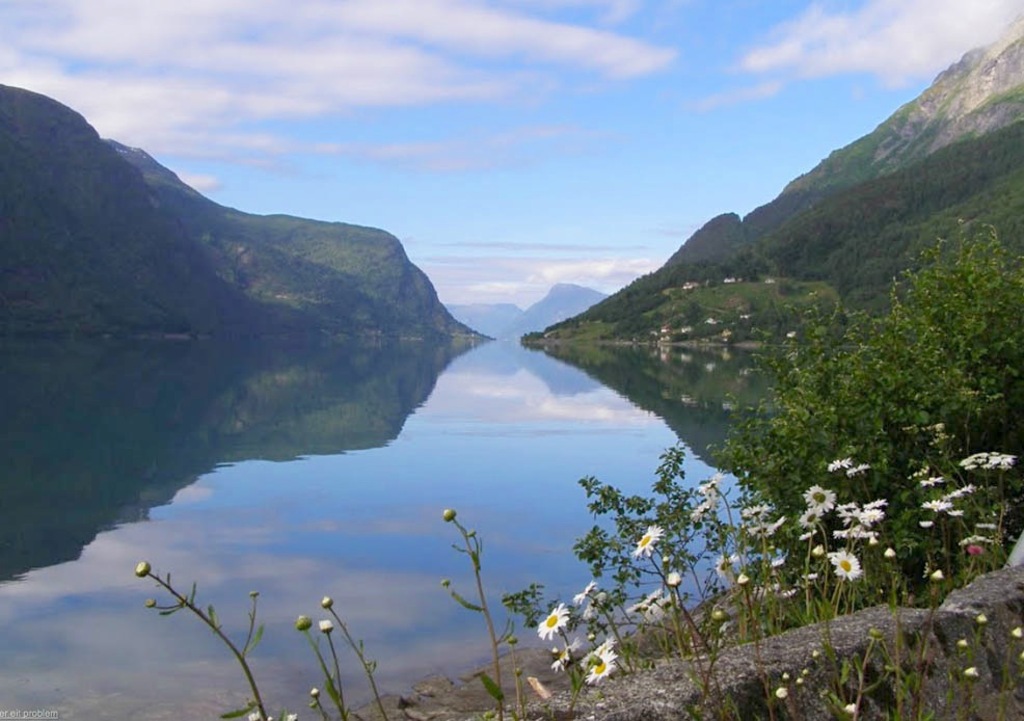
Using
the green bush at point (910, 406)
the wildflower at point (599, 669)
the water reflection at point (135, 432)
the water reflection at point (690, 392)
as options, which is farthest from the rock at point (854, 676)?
the water reflection at point (135, 432)

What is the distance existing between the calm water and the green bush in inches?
325

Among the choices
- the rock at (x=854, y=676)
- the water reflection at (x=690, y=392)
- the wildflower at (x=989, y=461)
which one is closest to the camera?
the rock at (x=854, y=676)

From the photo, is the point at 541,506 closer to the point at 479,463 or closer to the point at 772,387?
the point at 479,463

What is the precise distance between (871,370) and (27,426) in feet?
156

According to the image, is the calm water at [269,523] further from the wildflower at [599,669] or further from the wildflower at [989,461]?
the wildflower at [599,669]

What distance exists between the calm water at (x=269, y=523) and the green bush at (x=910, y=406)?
27.1 feet

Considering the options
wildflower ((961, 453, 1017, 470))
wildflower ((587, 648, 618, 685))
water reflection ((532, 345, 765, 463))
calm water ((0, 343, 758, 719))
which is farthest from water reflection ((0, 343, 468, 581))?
wildflower ((961, 453, 1017, 470))

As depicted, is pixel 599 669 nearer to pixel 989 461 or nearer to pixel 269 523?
pixel 989 461

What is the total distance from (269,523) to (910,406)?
21523mm

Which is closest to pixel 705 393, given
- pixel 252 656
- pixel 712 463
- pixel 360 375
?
pixel 712 463

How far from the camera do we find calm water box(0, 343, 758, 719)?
53.8 feet

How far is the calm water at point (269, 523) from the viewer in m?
16.4

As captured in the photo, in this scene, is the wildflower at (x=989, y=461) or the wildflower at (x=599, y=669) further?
the wildflower at (x=989, y=461)

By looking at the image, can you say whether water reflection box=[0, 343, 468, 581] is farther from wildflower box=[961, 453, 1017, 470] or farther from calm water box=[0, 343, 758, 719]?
wildflower box=[961, 453, 1017, 470]
